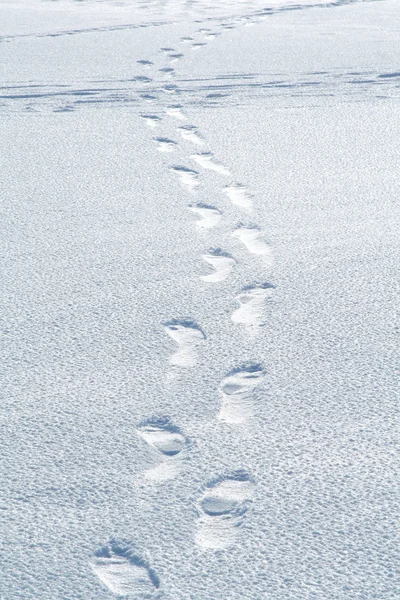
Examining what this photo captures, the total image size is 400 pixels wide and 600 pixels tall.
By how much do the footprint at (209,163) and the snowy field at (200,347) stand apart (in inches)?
0.6

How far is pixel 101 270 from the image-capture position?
252 cm

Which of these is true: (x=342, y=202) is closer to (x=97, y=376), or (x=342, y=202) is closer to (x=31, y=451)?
(x=97, y=376)

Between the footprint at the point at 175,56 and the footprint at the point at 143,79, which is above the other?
Answer: the footprint at the point at 175,56

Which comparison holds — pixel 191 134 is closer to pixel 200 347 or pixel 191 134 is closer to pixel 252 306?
pixel 252 306

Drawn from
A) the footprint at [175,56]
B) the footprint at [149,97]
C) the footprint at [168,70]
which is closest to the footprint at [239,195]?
the footprint at [149,97]

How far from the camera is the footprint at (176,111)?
4.32 m

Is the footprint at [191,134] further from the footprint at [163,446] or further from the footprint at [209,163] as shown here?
the footprint at [163,446]

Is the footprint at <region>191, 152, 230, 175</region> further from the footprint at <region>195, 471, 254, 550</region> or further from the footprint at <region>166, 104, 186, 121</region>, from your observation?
the footprint at <region>195, 471, 254, 550</region>

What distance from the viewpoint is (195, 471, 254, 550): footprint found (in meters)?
1.43

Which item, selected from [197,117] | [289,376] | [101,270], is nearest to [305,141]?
[197,117]

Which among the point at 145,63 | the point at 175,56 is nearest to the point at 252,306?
the point at 145,63

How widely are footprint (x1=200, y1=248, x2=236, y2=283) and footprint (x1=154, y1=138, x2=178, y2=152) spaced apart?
1239 millimetres

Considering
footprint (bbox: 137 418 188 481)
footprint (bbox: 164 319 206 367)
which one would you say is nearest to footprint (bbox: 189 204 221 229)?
footprint (bbox: 164 319 206 367)

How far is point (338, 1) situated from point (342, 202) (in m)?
6.29
